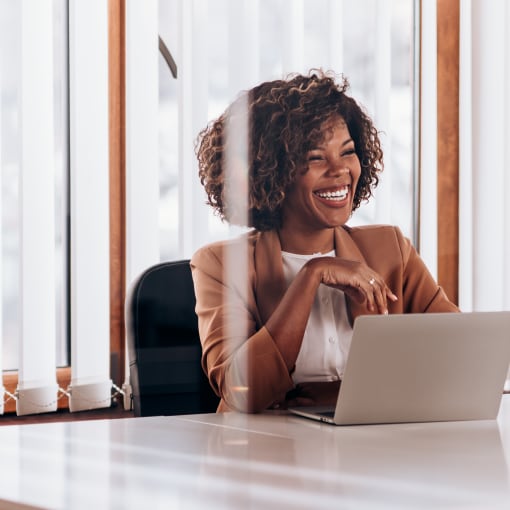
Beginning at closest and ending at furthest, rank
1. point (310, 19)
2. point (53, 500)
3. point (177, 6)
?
point (53, 500) < point (177, 6) < point (310, 19)

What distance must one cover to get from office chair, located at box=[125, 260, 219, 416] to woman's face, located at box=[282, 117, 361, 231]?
0.25 metres

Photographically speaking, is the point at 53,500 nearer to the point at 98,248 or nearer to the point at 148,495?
the point at 148,495

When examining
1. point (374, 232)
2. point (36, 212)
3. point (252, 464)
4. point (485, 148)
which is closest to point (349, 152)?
point (374, 232)

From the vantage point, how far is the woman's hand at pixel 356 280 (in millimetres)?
1536

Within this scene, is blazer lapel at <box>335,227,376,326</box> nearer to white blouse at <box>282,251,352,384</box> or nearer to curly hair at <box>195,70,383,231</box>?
white blouse at <box>282,251,352,384</box>


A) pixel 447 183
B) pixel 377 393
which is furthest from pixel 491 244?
pixel 377 393

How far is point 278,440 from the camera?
3.99 feet

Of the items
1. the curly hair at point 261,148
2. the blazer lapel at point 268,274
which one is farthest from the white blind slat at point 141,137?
the blazer lapel at point 268,274

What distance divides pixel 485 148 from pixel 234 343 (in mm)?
876

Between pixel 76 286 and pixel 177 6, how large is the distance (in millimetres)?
592

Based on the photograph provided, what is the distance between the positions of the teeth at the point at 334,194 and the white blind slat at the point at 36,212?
0.52m

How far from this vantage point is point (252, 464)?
104cm

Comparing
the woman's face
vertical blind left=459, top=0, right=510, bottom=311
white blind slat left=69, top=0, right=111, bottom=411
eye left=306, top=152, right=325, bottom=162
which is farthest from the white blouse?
vertical blind left=459, top=0, right=510, bottom=311

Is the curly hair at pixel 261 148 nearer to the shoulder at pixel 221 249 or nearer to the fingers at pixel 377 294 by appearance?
the shoulder at pixel 221 249
